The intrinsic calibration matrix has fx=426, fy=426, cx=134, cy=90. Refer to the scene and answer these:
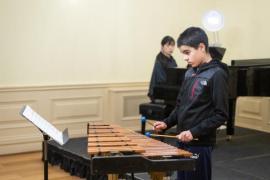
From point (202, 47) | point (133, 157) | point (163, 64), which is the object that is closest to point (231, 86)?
point (163, 64)

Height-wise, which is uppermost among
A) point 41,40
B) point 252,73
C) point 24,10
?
point 24,10

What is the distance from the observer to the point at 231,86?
536cm

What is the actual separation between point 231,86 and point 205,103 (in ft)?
9.41

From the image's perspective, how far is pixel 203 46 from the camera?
8.59ft

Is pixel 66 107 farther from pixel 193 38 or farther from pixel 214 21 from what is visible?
pixel 193 38

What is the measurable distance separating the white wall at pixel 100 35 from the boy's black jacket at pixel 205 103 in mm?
3485

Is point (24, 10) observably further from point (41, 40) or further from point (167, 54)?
point (167, 54)

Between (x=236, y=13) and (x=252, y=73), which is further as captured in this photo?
(x=236, y=13)

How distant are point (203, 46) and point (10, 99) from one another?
3.61 metres

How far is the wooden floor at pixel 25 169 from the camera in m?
4.66

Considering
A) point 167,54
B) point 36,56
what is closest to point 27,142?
point 36,56

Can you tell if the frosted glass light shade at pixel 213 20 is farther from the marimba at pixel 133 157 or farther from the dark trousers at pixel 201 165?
the marimba at pixel 133 157

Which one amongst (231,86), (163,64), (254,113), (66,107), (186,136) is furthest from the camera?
(254,113)

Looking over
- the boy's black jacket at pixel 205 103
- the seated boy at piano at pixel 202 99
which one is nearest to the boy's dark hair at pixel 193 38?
the seated boy at piano at pixel 202 99
